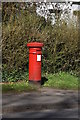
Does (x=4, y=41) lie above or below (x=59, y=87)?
above

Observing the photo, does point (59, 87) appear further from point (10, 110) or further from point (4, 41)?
point (10, 110)

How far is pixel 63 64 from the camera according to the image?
1538cm

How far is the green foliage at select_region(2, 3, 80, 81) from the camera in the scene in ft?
47.1

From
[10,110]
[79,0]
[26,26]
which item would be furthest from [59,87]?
[79,0]

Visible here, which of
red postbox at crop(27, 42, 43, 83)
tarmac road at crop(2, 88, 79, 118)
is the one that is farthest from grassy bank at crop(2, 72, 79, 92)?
tarmac road at crop(2, 88, 79, 118)

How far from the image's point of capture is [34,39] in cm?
1505

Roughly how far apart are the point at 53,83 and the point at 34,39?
84.7 inches

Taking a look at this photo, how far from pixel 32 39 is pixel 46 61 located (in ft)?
3.20

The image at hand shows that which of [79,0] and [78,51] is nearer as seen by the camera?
[78,51]

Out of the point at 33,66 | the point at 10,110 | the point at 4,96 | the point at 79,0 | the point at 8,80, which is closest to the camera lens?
the point at 10,110

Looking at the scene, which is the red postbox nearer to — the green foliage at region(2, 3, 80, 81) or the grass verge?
the grass verge

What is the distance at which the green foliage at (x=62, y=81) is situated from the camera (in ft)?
44.0

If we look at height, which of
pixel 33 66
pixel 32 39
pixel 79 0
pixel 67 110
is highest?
pixel 79 0

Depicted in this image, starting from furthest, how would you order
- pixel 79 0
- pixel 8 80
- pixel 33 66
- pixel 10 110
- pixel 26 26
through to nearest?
pixel 79 0 < pixel 26 26 < pixel 8 80 < pixel 33 66 < pixel 10 110
